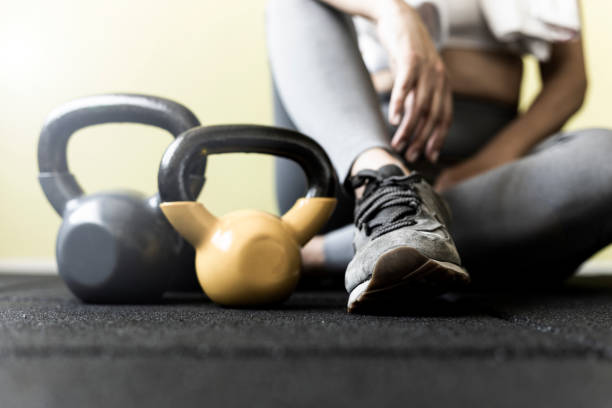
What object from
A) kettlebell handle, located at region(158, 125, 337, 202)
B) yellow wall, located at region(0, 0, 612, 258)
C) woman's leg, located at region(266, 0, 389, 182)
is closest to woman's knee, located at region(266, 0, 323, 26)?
woman's leg, located at region(266, 0, 389, 182)

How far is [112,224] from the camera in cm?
56

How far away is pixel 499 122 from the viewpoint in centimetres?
89

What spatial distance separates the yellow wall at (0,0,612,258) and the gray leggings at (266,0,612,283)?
0.79 m

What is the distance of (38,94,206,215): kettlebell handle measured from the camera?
612mm

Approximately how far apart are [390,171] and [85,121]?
Result: 37cm

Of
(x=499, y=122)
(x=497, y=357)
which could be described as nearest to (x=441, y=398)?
(x=497, y=357)

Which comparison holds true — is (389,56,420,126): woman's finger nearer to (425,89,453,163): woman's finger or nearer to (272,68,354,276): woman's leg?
(425,89,453,163): woman's finger

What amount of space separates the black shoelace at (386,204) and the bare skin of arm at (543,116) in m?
0.27

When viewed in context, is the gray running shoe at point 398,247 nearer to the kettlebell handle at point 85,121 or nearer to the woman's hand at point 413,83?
the woman's hand at point 413,83

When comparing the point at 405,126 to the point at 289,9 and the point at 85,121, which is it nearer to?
the point at 289,9

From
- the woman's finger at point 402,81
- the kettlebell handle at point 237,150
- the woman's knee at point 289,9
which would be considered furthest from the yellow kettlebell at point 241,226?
the woman's knee at point 289,9

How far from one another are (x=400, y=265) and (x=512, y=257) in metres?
0.35

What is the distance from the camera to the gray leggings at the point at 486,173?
0.63 m

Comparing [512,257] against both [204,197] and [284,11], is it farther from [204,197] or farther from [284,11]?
[204,197]
